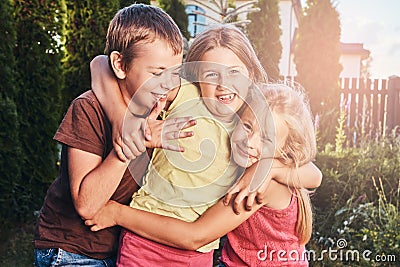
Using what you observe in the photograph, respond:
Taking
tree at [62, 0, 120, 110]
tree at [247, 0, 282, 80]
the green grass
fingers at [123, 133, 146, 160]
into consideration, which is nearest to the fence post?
tree at [247, 0, 282, 80]

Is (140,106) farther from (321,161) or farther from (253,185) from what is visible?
(321,161)

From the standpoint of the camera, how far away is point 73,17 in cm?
558

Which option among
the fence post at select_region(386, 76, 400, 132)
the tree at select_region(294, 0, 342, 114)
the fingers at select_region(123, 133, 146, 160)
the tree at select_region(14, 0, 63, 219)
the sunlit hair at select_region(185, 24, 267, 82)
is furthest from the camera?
the fence post at select_region(386, 76, 400, 132)

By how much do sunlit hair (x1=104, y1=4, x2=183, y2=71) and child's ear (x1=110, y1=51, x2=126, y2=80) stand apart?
15 mm

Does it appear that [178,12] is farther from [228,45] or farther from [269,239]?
[269,239]

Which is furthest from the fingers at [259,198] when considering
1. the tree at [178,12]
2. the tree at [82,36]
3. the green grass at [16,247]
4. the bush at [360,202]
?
the tree at [178,12]

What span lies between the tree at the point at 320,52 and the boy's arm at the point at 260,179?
9.21m

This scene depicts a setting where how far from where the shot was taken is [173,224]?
64.7 inches

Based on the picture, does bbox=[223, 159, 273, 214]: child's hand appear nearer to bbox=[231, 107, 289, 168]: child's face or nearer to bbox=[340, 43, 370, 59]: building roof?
bbox=[231, 107, 289, 168]: child's face

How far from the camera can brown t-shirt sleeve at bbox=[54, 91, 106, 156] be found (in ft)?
5.40

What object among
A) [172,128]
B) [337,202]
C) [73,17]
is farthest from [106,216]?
[73,17]

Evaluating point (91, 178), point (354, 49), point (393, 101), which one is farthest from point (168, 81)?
point (354, 49)

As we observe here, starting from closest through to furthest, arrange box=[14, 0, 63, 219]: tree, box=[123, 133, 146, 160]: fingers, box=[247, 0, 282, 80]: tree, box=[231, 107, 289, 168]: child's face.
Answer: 1. box=[123, 133, 146, 160]: fingers
2. box=[231, 107, 289, 168]: child's face
3. box=[14, 0, 63, 219]: tree
4. box=[247, 0, 282, 80]: tree

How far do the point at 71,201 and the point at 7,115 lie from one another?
10.1ft
